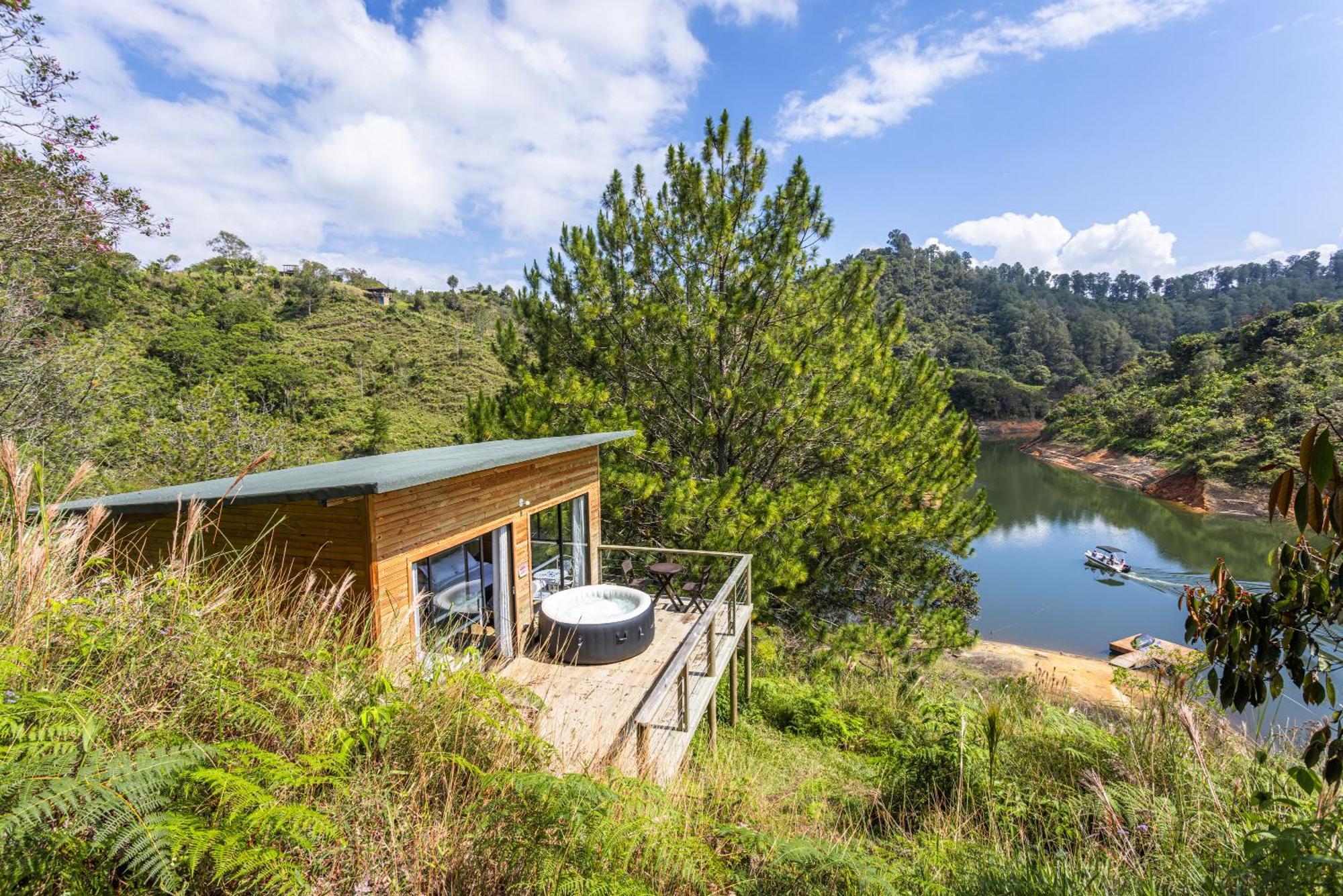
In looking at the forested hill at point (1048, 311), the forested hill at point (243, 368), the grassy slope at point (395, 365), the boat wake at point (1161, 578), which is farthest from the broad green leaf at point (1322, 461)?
the forested hill at point (1048, 311)

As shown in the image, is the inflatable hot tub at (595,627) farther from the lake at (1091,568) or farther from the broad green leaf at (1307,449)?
the lake at (1091,568)

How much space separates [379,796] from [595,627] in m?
3.77

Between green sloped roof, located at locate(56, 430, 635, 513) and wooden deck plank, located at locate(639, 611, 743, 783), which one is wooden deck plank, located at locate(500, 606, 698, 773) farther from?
green sloped roof, located at locate(56, 430, 635, 513)

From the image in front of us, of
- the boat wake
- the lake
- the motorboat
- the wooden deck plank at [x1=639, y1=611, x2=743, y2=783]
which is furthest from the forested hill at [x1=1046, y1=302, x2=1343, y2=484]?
the wooden deck plank at [x1=639, y1=611, x2=743, y2=783]

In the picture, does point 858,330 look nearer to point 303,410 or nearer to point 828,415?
point 828,415

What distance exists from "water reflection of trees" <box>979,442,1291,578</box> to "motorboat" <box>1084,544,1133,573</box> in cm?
251

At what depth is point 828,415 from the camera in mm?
9219

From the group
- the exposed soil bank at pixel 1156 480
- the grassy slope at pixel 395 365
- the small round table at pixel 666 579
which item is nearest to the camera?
the small round table at pixel 666 579

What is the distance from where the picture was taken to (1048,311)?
89.5 metres

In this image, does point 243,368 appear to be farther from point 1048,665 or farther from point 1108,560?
point 1108,560

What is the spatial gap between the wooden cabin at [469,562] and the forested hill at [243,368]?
549 cm

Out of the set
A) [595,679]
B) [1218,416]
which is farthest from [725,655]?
[1218,416]

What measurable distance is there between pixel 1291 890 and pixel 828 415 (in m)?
7.49

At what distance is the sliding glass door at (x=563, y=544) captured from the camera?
307 inches
